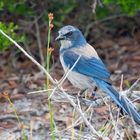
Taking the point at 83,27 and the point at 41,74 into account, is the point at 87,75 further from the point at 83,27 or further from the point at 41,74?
the point at 83,27

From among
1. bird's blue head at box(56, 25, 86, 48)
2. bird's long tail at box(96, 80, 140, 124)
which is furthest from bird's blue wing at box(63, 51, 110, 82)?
bird's long tail at box(96, 80, 140, 124)

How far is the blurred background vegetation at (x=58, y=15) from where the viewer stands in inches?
315

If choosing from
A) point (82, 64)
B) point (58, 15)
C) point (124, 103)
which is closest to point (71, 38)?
point (82, 64)

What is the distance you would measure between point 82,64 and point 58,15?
232 cm

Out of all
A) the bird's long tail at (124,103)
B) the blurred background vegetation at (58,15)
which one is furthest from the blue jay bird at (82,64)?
the blurred background vegetation at (58,15)

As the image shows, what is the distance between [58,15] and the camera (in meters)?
8.47

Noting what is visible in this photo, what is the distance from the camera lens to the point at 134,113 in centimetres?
513

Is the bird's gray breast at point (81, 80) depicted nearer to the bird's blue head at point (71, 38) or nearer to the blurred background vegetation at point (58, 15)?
the bird's blue head at point (71, 38)

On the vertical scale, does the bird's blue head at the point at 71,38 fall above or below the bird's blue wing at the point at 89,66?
above

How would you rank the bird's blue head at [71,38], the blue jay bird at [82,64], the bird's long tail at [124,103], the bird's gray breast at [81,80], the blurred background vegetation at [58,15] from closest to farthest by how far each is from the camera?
1. the bird's long tail at [124,103]
2. the blue jay bird at [82,64]
3. the bird's gray breast at [81,80]
4. the bird's blue head at [71,38]
5. the blurred background vegetation at [58,15]

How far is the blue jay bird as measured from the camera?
6066mm

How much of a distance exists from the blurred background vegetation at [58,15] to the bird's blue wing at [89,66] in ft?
5.01

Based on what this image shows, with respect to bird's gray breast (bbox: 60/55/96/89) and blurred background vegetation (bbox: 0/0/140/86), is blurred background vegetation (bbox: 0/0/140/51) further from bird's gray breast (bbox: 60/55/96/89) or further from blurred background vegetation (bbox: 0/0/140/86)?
bird's gray breast (bbox: 60/55/96/89)

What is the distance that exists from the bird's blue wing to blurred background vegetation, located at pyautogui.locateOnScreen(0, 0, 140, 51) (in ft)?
5.01
